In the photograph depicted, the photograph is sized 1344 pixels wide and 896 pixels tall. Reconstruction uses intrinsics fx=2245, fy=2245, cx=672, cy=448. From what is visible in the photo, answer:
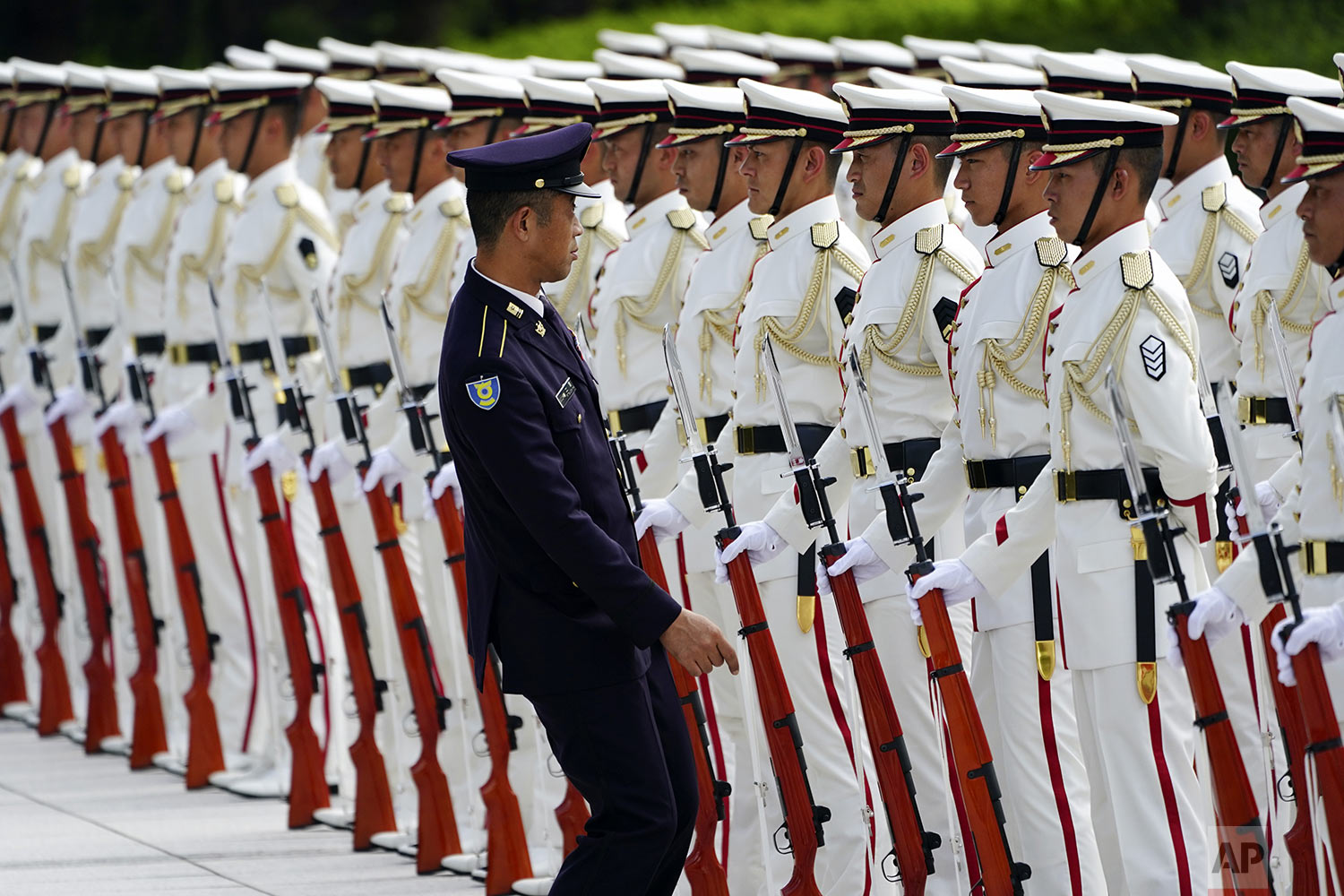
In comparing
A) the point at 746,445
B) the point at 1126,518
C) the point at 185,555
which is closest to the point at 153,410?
the point at 185,555

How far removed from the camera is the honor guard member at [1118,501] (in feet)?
16.6

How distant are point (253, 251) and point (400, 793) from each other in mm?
2261

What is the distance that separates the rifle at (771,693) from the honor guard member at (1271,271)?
1.60 m

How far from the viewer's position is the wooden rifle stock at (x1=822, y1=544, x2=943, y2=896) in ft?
18.4

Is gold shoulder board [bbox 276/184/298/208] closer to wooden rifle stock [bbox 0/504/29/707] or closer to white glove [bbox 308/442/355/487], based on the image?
white glove [bbox 308/442/355/487]

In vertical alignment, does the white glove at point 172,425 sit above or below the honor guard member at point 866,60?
below

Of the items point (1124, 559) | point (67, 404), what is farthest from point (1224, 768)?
point (67, 404)

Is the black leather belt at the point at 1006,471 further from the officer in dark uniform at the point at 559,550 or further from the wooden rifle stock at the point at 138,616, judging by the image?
the wooden rifle stock at the point at 138,616

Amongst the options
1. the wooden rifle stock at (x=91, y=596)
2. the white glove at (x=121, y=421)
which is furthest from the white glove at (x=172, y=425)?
the wooden rifle stock at (x=91, y=596)

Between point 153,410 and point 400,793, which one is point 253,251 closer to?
point 153,410

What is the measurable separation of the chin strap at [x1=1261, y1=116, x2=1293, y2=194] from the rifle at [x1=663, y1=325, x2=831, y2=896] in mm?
1964

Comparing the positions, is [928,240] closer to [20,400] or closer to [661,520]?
[661,520]

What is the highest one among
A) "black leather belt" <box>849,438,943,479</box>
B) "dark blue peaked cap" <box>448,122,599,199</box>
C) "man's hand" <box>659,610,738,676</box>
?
"dark blue peaked cap" <box>448,122,599,199</box>

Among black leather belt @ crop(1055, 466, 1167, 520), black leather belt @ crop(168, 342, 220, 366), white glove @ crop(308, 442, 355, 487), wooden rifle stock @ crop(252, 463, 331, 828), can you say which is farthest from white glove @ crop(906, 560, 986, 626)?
black leather belt @ crop(168, 342, 220, 366)
